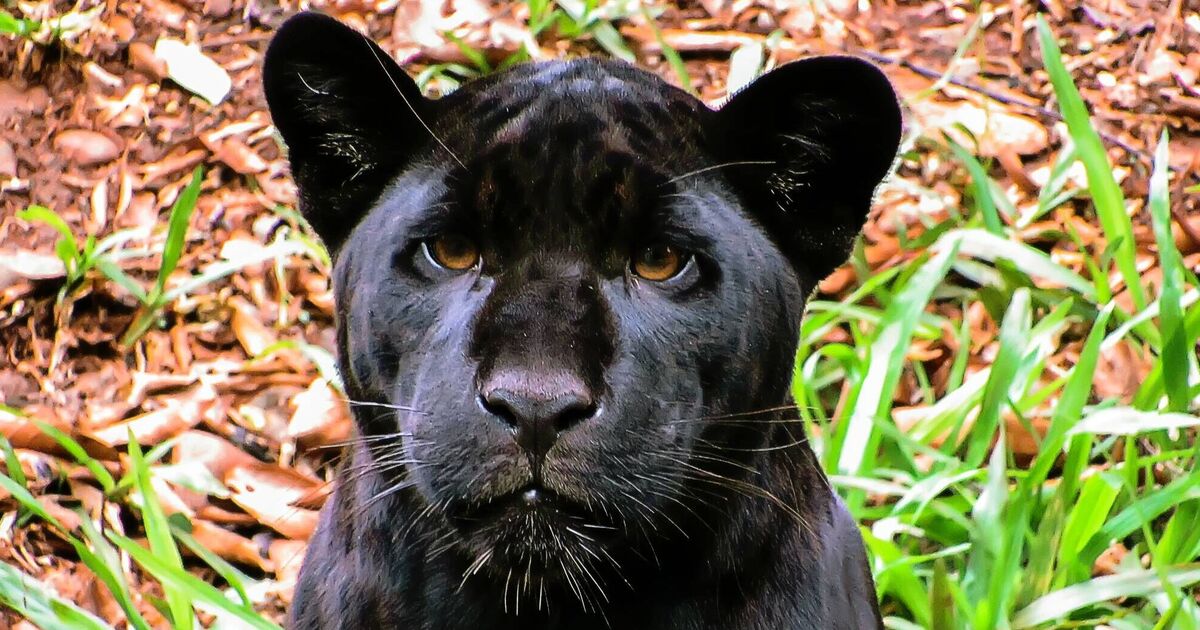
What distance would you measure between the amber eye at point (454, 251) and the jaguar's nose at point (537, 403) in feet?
1.08

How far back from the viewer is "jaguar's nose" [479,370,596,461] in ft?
8.15

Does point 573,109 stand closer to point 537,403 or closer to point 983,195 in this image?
point 537,403

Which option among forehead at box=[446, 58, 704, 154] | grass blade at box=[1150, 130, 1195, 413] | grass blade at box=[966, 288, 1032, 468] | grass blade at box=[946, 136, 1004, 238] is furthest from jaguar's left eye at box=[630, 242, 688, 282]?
grass blade at box=[946, 136, 1004, 238]

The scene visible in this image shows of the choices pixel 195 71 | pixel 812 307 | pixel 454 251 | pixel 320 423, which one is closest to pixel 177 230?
pixel 320 423

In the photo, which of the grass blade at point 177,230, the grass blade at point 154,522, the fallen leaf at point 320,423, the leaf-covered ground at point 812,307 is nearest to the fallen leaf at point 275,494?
the leaf-covered ground at point 812,307

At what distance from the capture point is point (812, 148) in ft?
9.79

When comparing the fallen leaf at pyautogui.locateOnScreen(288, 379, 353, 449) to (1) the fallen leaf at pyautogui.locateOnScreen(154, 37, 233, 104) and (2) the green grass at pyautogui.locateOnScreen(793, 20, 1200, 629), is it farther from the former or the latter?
(1) the fallen leaf at pyautogui.locateOnScreen(154, 37, 233, 104)

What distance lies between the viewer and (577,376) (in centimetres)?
254

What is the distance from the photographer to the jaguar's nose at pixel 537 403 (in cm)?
248

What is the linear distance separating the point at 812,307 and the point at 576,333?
89.6 inches

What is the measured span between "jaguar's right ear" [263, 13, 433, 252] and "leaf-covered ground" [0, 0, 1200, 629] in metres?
0.92

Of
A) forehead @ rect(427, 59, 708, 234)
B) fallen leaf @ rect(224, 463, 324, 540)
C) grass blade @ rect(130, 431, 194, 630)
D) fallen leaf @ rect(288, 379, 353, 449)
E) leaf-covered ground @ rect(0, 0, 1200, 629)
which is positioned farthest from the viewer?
fallen leaf @ rect(288, 379, 353, 449)

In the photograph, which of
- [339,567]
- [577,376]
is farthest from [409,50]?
[577,376]

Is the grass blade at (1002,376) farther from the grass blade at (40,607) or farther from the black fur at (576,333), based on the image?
the grass blade at (40,607)
